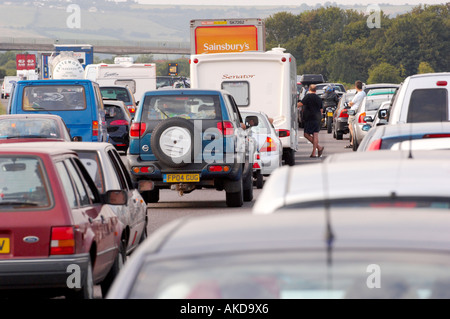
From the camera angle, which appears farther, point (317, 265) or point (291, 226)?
point (291, 226)

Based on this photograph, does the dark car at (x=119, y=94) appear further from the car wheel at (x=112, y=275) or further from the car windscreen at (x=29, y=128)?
the car wheel at (x=112, y=275)

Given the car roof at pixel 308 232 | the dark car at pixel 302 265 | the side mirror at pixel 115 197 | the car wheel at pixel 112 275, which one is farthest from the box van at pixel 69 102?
the dark car at pixel 302 265

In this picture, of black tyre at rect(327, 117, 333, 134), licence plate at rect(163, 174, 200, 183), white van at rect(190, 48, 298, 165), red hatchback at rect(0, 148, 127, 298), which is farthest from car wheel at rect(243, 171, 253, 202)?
black tyre at rect(327, 117, 333, 134)

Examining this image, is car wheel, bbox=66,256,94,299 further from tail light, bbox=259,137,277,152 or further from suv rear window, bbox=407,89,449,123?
tail light, bbox=259,137,277,152

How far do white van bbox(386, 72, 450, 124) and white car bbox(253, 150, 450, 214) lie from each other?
8.85 meters

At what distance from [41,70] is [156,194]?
218 ft

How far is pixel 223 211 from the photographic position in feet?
53.1

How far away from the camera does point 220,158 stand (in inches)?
637

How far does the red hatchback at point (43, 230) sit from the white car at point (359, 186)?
114 inches

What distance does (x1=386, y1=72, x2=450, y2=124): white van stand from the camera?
45.3 feet

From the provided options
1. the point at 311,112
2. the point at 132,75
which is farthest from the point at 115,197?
the point at 132,75

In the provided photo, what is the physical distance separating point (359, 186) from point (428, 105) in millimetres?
9716

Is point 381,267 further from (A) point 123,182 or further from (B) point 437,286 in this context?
(A) point 123,182
